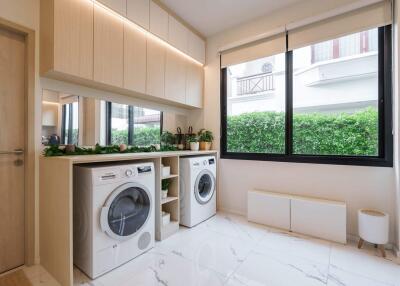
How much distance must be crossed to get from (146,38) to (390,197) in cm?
318

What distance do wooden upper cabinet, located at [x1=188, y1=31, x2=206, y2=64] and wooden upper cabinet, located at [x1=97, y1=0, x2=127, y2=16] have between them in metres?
1.12

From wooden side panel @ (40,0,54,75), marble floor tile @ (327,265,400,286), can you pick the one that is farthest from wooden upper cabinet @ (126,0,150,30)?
marble floor tile @ (327,265,400,286)

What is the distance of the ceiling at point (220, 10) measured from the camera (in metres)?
2.48

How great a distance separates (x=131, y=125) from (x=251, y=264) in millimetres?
2060

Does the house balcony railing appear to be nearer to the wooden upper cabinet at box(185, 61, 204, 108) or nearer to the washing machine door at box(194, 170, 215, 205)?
the wooden upper cabinet at box(185, 61, 204, 108)

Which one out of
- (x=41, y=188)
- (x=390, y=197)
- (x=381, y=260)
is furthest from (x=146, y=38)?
(x=381, y=260)

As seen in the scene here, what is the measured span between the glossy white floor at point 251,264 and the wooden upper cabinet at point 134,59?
178 centimetres

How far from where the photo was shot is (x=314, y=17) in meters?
2.31

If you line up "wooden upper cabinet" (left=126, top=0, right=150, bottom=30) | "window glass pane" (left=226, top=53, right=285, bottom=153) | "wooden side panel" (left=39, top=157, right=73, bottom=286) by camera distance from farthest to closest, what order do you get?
"window glass pane" (left=226, top=53, right=285, bottom=153) → "wooden upper cabinet" (left=126, top=0, right=150, bottom=30) → "wooden side panel" (left=39, top=157, right=73, bottom=286)

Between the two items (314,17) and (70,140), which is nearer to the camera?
(70,140)

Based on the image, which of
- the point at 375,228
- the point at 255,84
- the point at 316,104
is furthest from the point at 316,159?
the point at 255,84

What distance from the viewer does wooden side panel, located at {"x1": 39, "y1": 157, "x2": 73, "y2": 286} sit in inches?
57.1

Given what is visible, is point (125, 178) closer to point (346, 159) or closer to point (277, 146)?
point (277, 146)

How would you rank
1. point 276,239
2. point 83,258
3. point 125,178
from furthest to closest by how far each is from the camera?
point 276,239 → point 125,178 → point 83,258
